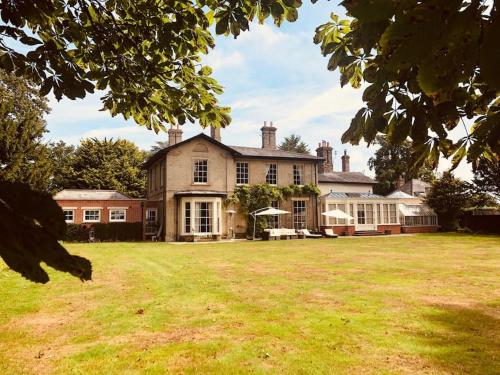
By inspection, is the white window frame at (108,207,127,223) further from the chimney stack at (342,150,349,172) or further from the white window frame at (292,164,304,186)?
the chimney stack at (342,150,349,172)

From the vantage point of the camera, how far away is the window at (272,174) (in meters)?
28.6

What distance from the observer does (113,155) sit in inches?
1571

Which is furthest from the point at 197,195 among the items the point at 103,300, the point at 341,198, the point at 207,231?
the point at 103,300

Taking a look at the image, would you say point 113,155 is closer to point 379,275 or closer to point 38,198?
point 379,275

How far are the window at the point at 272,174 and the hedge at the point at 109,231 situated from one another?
10.3m

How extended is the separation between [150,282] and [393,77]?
802 centimetres

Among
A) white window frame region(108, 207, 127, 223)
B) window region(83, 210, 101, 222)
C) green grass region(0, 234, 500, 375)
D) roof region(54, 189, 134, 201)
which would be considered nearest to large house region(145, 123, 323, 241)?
white window frame region(108, 207, 127, 223)

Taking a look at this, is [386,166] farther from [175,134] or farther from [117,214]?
[117,214]

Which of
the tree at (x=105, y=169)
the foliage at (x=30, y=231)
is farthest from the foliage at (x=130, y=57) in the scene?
the tree at (x=105, y=169)

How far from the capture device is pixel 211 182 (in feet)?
87.0

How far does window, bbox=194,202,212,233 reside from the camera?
25172 mm

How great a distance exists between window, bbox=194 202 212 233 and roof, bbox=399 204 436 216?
1777 centimetres

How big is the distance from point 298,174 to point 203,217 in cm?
886

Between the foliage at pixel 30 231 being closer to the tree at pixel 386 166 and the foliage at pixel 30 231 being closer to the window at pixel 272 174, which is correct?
the window at pixel 272 174
